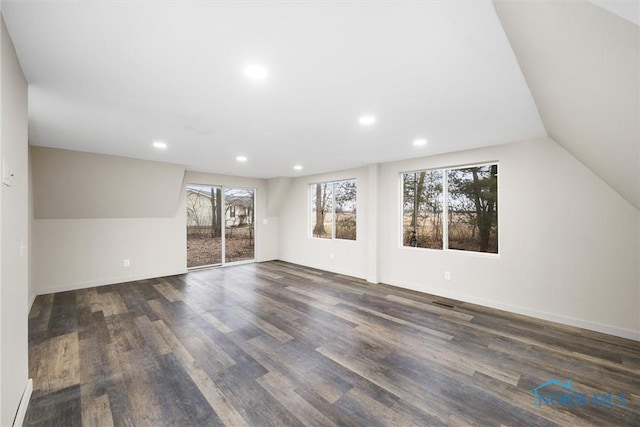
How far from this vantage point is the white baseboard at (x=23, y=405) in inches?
62.3

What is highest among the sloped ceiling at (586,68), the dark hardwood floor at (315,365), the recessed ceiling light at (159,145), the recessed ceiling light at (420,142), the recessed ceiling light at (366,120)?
the recessed ceiling light at (159,145)

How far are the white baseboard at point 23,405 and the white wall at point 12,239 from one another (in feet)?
0.14

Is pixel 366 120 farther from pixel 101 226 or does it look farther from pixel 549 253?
pixel 101 226

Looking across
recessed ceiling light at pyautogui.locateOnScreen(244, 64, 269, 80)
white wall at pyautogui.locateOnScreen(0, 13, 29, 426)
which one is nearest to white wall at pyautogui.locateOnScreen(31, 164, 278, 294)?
white wall at pyautogui.locateOnScreen(0, 13, 29, 426)

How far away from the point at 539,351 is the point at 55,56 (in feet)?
14.9

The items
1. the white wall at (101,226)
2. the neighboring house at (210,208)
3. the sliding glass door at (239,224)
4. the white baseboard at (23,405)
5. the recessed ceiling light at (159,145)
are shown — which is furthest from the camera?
the sliding glass door at (239,224)

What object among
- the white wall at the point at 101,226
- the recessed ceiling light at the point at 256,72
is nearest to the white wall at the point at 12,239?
the recessed ceiling light at the point at 256,72

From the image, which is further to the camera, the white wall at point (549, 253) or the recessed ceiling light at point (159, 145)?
the recessed ceiling light at point (159, 145)

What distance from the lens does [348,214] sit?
575cm

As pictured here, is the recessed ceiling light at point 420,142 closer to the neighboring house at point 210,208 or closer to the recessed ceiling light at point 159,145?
the recessed ceiling light at point 159,145

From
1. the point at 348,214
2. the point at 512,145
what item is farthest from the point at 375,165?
the point at 512,145

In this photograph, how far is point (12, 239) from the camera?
1518 mm

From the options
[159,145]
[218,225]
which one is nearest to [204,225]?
[218,225]

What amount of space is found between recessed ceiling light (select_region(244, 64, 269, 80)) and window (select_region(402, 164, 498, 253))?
345 centimetres
